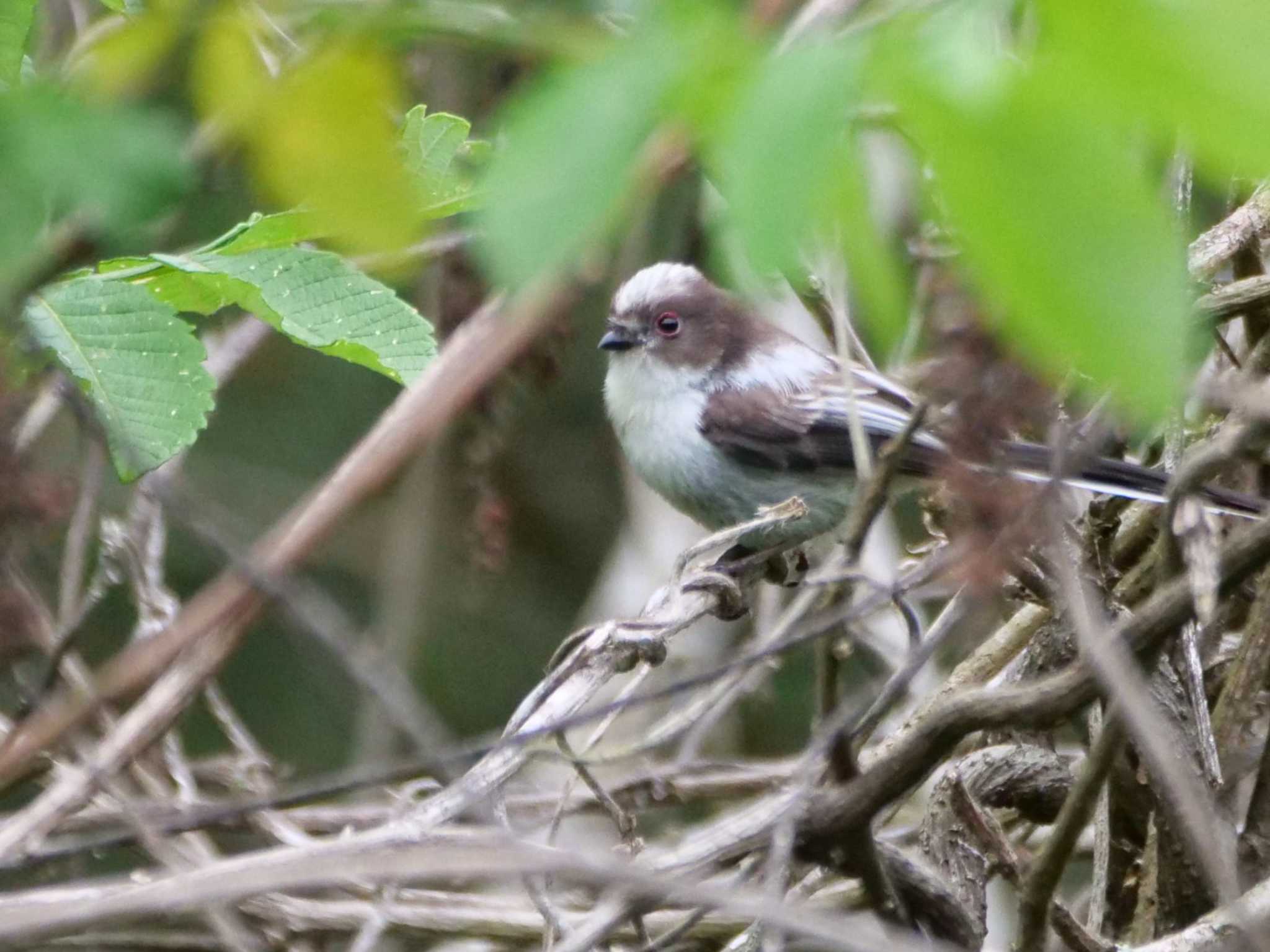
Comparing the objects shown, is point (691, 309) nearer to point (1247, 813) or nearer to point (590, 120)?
point (1247, 813)

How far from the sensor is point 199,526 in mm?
1559

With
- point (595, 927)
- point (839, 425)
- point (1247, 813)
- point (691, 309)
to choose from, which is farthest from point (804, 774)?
point (691, 309)

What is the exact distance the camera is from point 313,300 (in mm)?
2447

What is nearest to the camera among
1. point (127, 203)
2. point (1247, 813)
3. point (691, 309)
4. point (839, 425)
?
point (127, 203)

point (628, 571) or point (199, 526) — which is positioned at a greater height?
point (628, 571)

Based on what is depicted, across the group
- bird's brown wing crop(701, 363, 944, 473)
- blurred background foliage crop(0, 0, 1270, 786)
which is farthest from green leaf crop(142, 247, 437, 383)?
bird's brown wing crop(701, 363, 944, 473)

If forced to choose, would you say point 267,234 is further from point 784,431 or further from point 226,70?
point 784,431

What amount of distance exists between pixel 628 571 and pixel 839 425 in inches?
43.9

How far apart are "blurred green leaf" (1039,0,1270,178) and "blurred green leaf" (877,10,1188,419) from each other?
0.02 m

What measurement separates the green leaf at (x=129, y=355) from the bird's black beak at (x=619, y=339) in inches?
115

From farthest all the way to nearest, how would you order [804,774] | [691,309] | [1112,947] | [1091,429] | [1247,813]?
[691,309], [1247,813], [1112,947], [1091,429], [804,774]

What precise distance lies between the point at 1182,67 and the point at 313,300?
178cm

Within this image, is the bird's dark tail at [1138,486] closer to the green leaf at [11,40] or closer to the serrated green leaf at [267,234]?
the serrated green leaf at [267,234]

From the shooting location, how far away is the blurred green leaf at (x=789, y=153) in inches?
38.9
